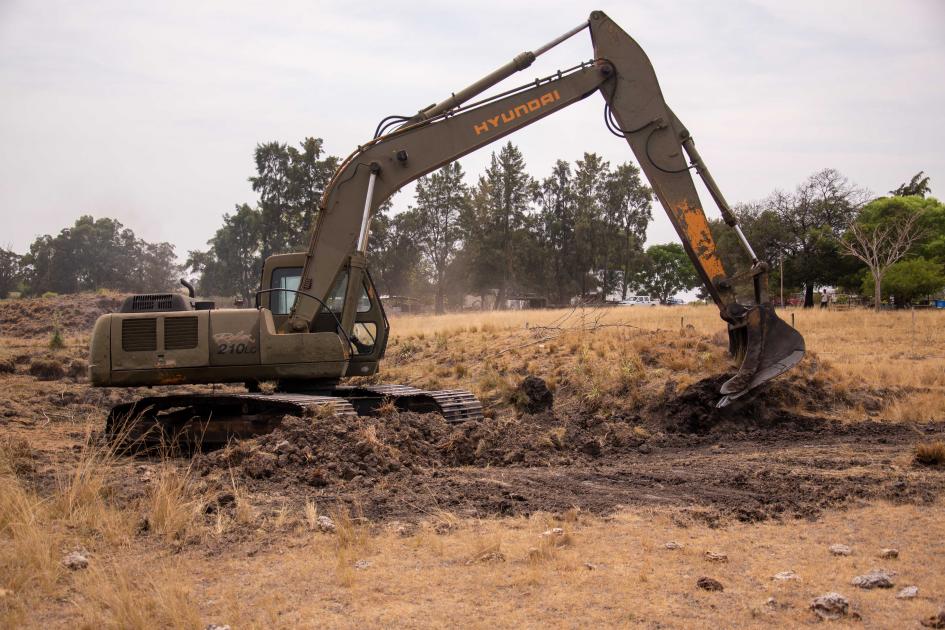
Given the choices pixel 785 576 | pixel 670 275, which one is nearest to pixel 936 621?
pixel 785 576

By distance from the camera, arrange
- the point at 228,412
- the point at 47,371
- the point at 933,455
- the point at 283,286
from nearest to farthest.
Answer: the point at 933,455 → the point at 228,412 → the point at 283,286 → the point at 47,371

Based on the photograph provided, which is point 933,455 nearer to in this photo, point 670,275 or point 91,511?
point 91,511

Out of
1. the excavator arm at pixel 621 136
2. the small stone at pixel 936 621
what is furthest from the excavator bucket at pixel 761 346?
the small stone at pixel 936 621

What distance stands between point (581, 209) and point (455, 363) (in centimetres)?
4523

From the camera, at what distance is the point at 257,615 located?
4996 mm

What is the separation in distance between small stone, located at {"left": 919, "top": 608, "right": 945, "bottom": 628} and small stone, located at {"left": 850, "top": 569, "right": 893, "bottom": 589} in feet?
1.93

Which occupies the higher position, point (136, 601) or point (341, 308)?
point (341, 308)

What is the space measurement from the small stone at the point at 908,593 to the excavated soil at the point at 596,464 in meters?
2.04

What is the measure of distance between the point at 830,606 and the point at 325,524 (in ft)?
12.6

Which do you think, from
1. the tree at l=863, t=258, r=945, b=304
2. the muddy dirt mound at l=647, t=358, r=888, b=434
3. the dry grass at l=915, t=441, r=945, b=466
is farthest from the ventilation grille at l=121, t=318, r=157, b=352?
the tree at l=863, t=258, r=945, b=304

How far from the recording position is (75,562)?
19.5 feet

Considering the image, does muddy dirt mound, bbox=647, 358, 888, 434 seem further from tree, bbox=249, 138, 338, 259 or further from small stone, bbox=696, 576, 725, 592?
tree, bbox=249, 138, 338, 259

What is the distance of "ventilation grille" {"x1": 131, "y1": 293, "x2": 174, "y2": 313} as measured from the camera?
38.2ft

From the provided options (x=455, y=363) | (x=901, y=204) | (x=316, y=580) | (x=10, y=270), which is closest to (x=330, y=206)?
(x=316, y=580)
